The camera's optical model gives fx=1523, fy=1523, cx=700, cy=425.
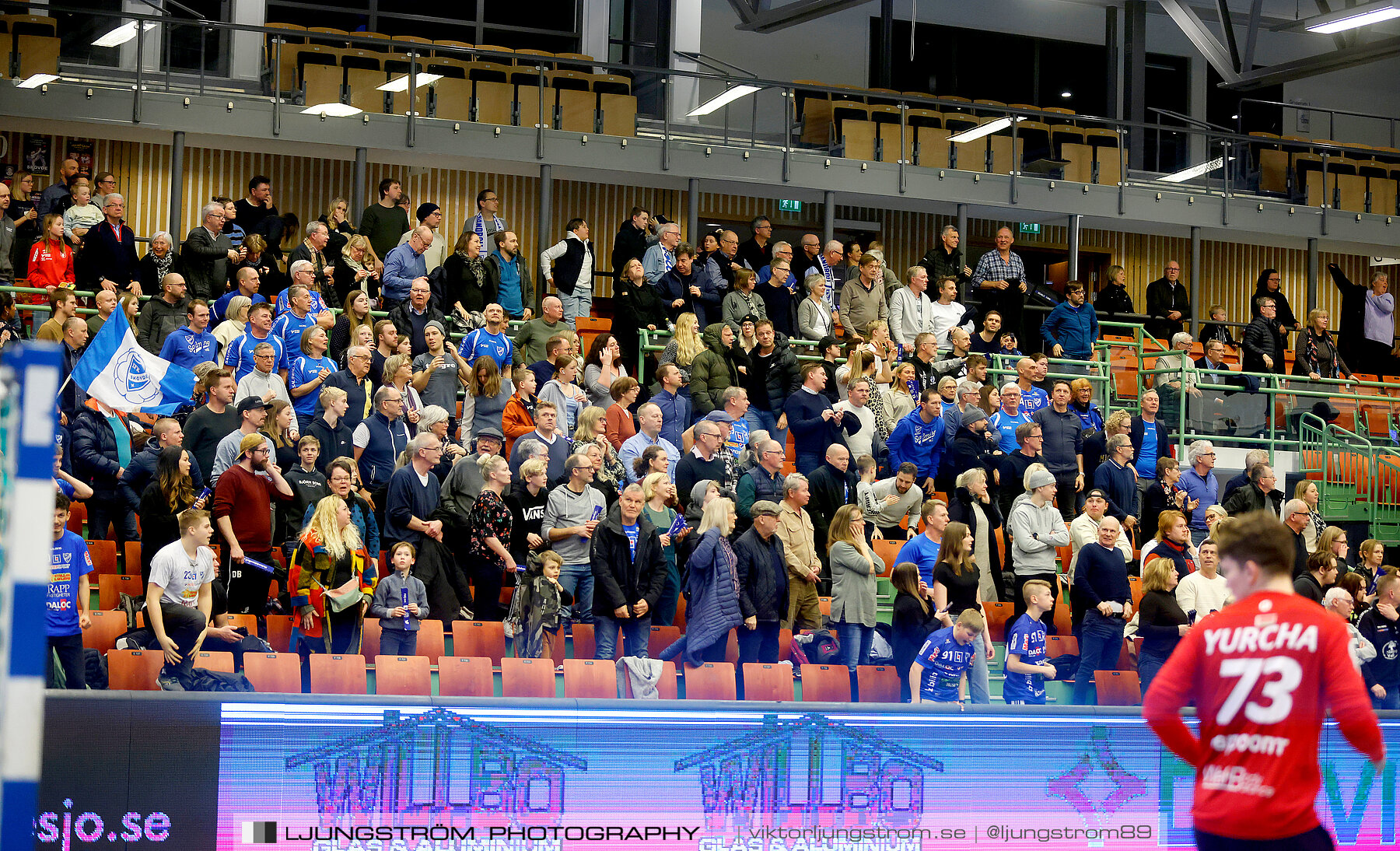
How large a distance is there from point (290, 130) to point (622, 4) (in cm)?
662

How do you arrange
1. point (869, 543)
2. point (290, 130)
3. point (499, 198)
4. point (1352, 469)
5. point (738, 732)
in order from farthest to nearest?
1. point (499, 198)
2. point (290, 130)
3. point (1352, 469)
4. point (869, 543)
5. point (738, 732)

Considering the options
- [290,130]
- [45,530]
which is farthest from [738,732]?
[290,130]

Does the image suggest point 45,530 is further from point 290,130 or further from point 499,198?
point 499,198

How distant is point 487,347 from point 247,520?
350 cm

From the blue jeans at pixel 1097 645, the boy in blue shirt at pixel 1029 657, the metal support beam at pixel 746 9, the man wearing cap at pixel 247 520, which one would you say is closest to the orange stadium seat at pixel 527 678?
the man wearing cap at pixel 247 520

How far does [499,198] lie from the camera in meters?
21.0

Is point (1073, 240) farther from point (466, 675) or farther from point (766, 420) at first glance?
point (466, 675)

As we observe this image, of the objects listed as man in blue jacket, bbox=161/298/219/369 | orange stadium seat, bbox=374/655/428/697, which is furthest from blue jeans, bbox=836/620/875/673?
man in blue jacket, bbox=161/298/219/369

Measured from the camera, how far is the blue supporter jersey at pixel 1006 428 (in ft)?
40.9

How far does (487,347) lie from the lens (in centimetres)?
1217

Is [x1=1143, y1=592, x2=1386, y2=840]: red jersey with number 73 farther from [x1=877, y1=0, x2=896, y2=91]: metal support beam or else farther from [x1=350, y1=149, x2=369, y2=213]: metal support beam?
[x1=877, y1=0, x2=896, y2=91]: metal support beam

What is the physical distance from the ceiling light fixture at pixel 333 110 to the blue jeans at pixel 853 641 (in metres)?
10.4

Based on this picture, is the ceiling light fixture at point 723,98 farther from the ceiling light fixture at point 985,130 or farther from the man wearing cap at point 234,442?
the man wearing cap at point 234,442

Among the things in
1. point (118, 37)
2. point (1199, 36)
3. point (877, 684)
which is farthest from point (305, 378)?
point (1199, 36)
